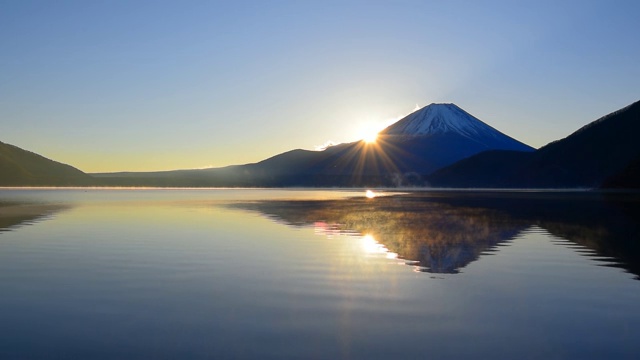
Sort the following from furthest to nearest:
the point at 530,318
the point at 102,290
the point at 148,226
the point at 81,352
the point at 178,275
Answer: the point at 148,226 < the point at 178,275 < the point at 102,290 < the point at 530,318 < the point at 81,352

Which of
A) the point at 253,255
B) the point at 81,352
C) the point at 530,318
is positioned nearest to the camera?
the point at 81,352

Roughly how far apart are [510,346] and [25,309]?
1367cm

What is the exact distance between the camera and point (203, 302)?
61.9 ft

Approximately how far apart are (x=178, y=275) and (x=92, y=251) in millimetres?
10733

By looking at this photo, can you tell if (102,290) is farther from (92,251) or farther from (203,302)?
(92,251)

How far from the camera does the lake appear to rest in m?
13.7

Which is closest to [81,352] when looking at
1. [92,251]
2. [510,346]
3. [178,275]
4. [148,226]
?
[510,346]

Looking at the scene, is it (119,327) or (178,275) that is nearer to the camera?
(119,327)

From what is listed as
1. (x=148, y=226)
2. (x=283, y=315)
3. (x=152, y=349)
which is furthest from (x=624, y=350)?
(x=148, y=226)

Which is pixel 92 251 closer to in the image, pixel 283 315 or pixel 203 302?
pixel 203 302

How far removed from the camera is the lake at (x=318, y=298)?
1370 centimetres

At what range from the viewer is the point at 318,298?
19578mm

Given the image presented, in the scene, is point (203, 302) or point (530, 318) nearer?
point (530, 318)

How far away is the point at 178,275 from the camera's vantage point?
24516mm
